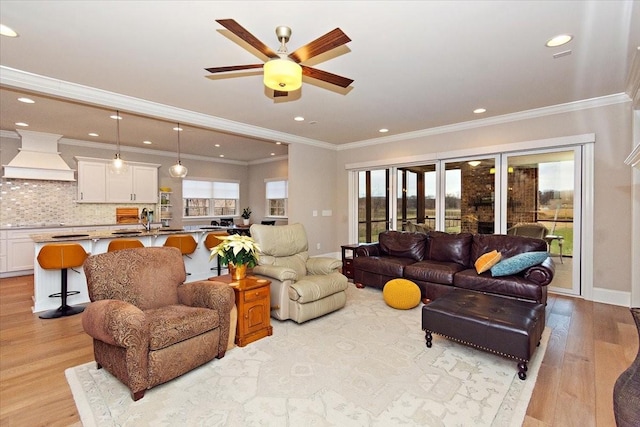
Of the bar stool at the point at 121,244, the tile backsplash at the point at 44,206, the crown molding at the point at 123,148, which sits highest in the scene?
the crown molding at the point at 123,148

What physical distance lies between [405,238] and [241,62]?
3.50 meters

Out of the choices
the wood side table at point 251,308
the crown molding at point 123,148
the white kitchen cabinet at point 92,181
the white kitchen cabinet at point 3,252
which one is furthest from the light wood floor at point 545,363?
the crown molding at point 123,148

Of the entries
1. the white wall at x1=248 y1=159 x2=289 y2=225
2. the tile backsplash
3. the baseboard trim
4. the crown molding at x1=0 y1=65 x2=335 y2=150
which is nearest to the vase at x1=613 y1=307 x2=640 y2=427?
the baseboard trim

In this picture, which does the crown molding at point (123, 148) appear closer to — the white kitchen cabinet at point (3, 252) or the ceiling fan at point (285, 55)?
the white kitchen cabinet at point (3, 252)

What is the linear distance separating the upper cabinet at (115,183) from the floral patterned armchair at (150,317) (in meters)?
4.53

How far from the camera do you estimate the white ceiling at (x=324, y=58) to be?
7.30 feet

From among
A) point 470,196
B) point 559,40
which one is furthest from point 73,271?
point 470,196

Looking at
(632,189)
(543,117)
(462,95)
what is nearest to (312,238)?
(462,95)

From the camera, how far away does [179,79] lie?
340 centimetres

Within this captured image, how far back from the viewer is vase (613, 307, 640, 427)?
1.16m

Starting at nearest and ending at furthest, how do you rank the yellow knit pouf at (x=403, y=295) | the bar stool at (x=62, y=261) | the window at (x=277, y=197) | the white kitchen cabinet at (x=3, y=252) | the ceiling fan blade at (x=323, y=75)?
the ceiling fan blade at (x=323, y=75) < the bar stool at (x=62, y=261) < the yellow knit pouf at (x=403, y=295) < the white kitchen cabinet at (x=3, y=252) < the window at (x=277, y=197)

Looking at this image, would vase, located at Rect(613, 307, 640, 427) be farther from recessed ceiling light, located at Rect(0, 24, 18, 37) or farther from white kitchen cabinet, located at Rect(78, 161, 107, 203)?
white kitchen cabinet, located at Rect(78, 161, 107, 203)

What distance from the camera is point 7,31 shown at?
2465mm

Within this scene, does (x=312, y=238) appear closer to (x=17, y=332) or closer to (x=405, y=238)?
(x=405, y=238)
